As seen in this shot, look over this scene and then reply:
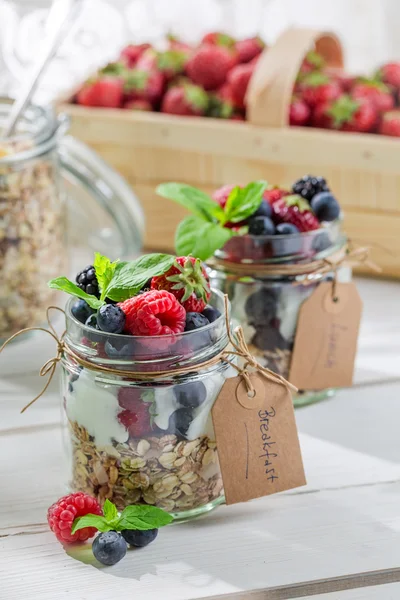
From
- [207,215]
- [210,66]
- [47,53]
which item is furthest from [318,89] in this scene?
[207,215]

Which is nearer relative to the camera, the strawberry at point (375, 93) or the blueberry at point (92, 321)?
the blueberry at point (92, 321)

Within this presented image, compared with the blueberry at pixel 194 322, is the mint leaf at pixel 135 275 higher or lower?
higher

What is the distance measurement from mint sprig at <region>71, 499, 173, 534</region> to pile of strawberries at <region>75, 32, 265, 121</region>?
832 mm

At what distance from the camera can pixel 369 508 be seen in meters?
0.89

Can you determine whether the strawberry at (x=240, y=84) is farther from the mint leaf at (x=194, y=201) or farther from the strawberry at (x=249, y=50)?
the mint leaf at (x=194, y=201)

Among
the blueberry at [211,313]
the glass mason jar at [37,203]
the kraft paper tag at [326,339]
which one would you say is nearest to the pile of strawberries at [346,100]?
the glass mason jar at [37,203]

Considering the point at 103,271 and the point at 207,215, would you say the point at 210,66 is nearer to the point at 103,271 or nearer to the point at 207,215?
the point at 207,215

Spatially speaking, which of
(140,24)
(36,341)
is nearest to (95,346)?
(36,341)

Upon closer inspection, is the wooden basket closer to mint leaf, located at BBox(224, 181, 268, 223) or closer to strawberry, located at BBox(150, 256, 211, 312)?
mint leaf, located at BBox(224, 181, 268, 223)

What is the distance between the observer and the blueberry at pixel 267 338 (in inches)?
40.3

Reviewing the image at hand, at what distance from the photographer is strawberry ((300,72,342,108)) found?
1496mm

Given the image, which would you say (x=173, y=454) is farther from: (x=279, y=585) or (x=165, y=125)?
(x=165, y=125)

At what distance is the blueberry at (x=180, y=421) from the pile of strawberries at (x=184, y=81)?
0.78 metres

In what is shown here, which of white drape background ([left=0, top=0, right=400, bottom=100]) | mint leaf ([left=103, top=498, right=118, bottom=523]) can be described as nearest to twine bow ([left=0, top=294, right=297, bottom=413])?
mint leaf ([left=103, top=498, right=118, bottom=523])
